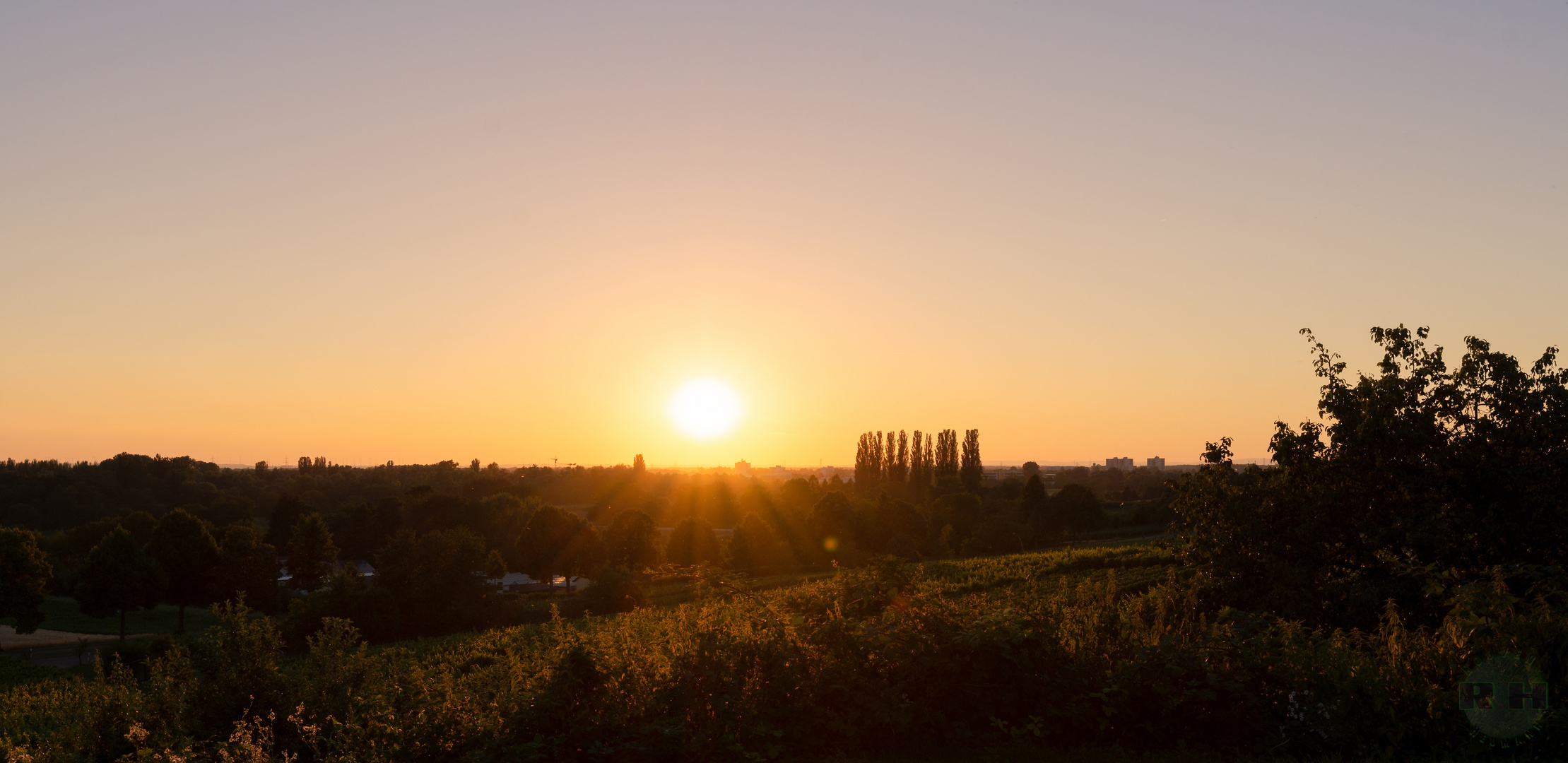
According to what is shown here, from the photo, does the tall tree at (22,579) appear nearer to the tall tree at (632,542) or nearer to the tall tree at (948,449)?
the tall tree at (632,542)

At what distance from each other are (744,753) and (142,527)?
2608 inches

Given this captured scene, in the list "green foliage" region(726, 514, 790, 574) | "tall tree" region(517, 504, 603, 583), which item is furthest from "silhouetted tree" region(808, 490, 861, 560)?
"tall tree" region(517, 504, 603, 583)

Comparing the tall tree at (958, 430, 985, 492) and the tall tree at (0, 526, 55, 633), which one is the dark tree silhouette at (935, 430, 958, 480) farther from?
the tall tree at (0, 526, 55, 633)

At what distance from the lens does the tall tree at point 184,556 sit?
47.0 metres

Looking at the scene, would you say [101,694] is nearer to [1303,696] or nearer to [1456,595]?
[1303,696]

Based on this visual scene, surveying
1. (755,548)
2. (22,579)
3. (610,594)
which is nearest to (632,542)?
(755,548)

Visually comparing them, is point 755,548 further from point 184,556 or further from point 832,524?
point 184,556

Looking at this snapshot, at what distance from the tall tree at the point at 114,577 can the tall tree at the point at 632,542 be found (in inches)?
948

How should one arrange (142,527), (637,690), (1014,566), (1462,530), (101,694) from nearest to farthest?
(637,690), (101,694), (1462,530), (1014,566), (142,527)

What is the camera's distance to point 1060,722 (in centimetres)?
848

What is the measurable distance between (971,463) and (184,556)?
264 feet

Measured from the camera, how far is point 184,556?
47.2m

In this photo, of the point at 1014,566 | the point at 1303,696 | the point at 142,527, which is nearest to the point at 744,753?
the point at 1303,696

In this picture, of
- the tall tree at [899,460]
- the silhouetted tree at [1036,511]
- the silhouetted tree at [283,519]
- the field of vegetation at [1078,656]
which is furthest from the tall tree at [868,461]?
the field of vegetation at [1078,656]
